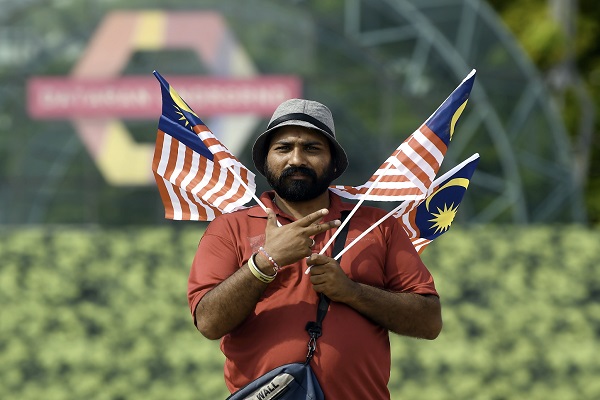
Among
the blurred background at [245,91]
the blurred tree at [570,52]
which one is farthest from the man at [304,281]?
the blurred tree at [570,52]

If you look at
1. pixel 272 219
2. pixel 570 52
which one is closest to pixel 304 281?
pixel 272 219

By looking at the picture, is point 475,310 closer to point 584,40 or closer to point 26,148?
point 26,148

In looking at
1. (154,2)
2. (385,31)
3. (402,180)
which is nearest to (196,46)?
(154,2)

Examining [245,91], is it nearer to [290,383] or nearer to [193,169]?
[193,169]

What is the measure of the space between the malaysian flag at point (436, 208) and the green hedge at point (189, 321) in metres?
4.93

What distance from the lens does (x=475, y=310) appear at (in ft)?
31.8

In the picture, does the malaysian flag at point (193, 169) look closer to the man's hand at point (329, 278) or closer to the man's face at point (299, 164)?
the man's face at point (299, 164)

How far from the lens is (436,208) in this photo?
4.14 meters

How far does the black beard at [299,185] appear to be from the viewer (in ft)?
12.0

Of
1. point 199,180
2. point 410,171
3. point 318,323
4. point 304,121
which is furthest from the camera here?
point 199,180

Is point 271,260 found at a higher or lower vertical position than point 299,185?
lower

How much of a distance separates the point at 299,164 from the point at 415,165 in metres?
0.50

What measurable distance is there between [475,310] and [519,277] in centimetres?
57

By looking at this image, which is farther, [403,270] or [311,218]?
[403,270]
